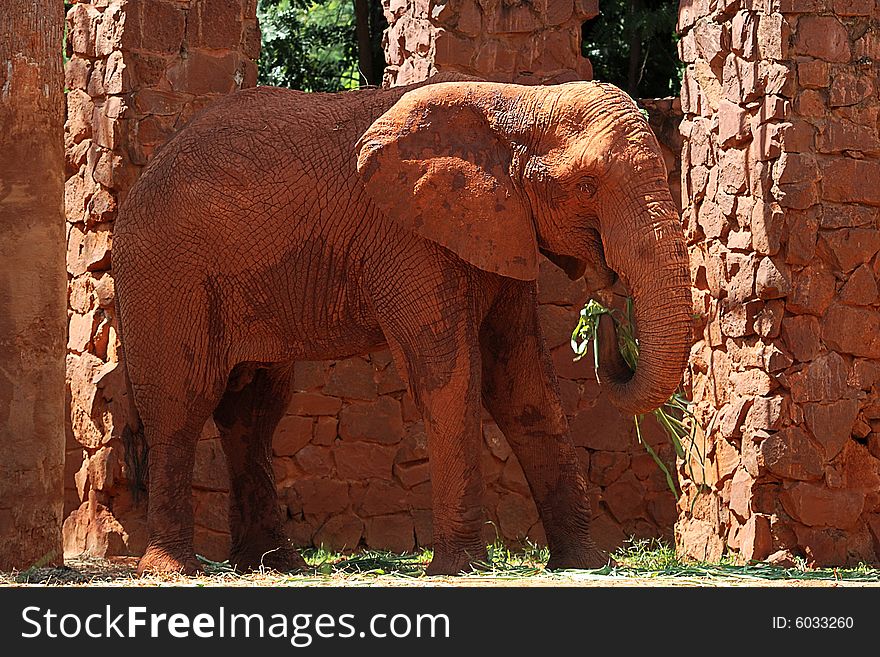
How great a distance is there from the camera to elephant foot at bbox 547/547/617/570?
8.34 m

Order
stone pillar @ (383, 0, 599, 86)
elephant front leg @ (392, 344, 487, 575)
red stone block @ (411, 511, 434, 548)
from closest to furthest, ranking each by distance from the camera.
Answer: elephant front leg @ (392, 344, 487, 575)
stone pillar @ (383, 0, 599, 86)
red stone block @ (411, 511, 434, 548)

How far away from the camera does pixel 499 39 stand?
10.5 metres

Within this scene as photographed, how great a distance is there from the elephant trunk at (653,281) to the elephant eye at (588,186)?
133 millimetres

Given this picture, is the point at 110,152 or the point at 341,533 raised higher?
the point at 110,152

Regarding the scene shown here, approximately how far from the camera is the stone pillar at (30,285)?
8000mm

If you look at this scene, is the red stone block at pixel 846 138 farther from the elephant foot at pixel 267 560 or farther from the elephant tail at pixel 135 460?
the elephant tail at pixel 135 460

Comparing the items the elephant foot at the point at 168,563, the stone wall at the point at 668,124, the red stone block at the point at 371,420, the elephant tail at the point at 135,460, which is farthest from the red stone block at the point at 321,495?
the stone wall at the point at 668,124

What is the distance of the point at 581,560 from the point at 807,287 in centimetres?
207

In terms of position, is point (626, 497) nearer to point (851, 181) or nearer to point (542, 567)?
point (542, 567)

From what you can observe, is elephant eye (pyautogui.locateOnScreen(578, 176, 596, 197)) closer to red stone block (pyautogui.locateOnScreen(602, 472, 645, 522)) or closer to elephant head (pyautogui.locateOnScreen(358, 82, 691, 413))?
elephant head (pyautogui.locateOnScreen(358, 82, 691, 413))

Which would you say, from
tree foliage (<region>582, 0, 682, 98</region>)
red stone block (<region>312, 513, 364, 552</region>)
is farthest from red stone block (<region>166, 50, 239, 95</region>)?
tree foliage (<region>582, 0, 682, 98</region>)

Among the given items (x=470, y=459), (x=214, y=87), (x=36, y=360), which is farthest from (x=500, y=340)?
(x=214, y=87)

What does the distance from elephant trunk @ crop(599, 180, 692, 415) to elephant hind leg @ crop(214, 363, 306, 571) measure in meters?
2.20

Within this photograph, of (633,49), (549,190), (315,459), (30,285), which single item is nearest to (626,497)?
(315,459)
